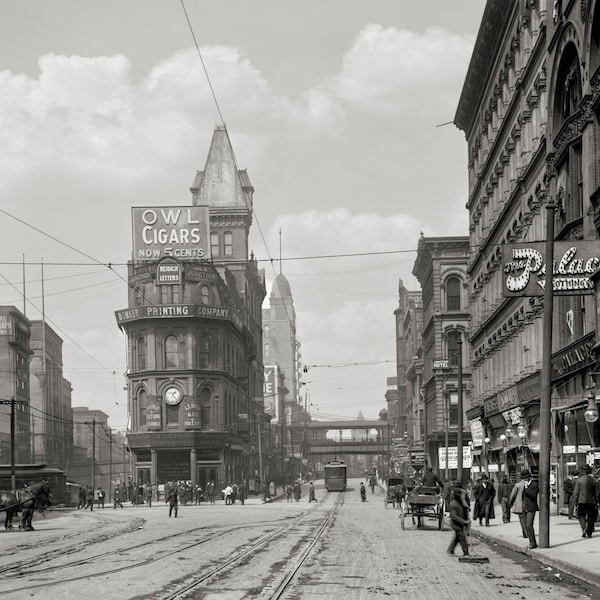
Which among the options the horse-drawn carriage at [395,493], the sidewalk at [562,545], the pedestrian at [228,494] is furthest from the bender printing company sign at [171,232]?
the sidewalk at [562,545]

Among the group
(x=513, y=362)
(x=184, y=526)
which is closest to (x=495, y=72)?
(x=513, y=362)


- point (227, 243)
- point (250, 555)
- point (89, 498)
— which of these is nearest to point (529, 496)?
point (250, 555)

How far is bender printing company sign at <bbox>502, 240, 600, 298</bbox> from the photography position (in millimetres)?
27766

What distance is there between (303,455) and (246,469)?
62866 millimetres

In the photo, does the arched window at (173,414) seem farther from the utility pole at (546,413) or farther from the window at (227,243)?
the utility pole at (546,413)

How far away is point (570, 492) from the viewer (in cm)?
3444

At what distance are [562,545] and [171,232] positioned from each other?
72344mm

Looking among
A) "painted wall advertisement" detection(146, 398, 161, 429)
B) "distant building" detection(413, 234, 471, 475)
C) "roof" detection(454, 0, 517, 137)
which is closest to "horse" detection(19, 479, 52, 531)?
"roof" detection(454, 0, 517, 137)

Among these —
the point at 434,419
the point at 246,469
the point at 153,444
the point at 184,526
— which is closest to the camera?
the point at 184,526

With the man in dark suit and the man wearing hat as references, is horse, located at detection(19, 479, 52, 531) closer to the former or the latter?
the man in dark suit

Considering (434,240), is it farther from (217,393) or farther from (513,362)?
(513,362)

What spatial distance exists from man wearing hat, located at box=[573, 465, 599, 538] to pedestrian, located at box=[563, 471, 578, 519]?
7.41 m

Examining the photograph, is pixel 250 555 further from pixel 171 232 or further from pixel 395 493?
pixel 171 232

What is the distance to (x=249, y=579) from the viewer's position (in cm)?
1788
